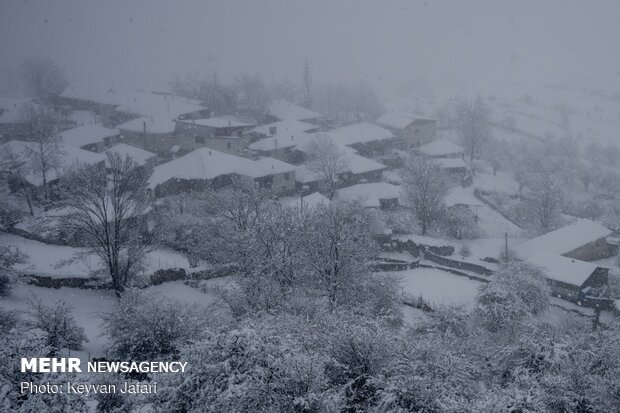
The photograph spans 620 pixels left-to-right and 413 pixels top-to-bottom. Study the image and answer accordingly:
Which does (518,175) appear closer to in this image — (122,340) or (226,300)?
(226,300)

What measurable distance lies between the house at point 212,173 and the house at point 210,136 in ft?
27.2

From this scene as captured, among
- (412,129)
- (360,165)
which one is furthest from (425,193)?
(412,129)

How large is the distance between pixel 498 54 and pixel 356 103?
104 meters

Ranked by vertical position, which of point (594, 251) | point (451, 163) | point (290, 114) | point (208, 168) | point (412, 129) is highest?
point (290, 114)

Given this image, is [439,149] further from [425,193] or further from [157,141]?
[157,141]

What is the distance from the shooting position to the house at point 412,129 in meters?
65.2

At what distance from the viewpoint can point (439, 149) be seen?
203 ft

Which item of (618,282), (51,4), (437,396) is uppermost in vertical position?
(51,4)

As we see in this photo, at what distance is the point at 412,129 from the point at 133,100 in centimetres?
4078

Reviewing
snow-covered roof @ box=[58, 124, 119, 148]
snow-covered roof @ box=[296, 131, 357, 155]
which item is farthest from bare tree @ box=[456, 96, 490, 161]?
snow-covered roof @ box=[58, 124, 119, 148]

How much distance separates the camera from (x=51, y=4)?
19200cm

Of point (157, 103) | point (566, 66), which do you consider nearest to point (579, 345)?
point (157, 103)

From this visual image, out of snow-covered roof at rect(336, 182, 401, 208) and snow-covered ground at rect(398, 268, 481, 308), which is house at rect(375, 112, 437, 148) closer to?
snow-covered roof at rect(336, 182, 401, 208)

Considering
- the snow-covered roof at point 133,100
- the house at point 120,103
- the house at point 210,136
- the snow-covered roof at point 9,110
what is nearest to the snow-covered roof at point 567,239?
the house at point 210,136
